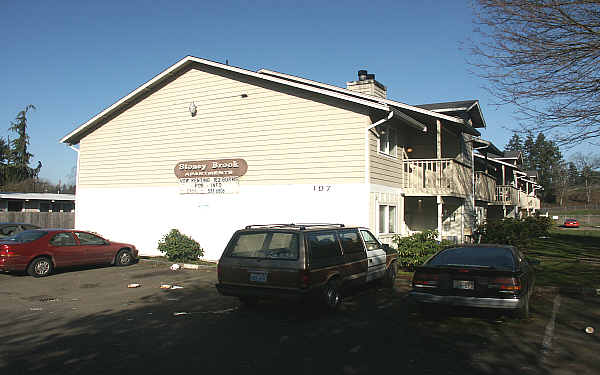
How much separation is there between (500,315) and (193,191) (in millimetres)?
12043

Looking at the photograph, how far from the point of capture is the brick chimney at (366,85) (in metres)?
18.8

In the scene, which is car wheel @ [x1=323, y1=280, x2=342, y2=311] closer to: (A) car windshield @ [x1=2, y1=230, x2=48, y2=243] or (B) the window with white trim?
(B) the window with white trim

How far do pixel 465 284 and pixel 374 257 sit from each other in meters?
3.00

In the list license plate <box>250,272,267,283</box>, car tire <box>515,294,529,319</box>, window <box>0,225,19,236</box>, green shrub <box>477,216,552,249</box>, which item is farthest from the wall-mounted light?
car tire <box>515,294,529,319</box>

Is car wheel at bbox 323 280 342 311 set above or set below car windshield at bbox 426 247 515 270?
below

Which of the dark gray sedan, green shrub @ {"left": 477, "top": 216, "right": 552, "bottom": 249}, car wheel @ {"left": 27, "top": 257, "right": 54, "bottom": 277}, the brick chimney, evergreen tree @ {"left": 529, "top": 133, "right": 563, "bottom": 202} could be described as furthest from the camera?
evergreen tree @ {"left": 529, "top": 133, "right": 563, "bottom": 202}

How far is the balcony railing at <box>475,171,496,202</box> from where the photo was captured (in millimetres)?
21953

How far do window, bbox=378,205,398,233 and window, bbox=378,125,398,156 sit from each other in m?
1.95

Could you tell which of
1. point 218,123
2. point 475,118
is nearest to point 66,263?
point 218,123

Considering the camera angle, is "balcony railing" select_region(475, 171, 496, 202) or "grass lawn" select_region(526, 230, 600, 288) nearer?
"grass lawn" select_region(526, 230, 600, 288)

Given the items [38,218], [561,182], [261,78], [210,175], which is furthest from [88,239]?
[561,182]

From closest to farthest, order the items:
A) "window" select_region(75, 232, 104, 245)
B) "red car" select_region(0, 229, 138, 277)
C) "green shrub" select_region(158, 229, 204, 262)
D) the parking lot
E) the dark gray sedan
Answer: the parking lot, the dark gray sedan, "red car" select_region(0, 229, 138, 277), "window" select_region(75, 232, 104, 245), "green shrub" select_region(158, 229, 204, 262)

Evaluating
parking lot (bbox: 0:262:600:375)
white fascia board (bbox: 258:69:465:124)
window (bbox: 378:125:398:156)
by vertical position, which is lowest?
parking lot (bbox: 0:262:600:375)

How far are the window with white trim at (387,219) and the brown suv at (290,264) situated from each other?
580 centimetres
